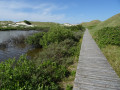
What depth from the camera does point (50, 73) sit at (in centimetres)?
465

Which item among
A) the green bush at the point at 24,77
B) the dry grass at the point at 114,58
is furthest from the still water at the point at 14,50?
the dry grass at the point at 114,58

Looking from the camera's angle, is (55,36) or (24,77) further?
(55,36)

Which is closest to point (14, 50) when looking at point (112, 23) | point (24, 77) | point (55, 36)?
point (55, 36)

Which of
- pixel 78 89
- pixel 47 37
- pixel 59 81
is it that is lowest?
pixel 59 81

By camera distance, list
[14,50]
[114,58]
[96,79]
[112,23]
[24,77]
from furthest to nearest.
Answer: [112,23]
[14,50]
[114,58]
[24,77]
[96,79]

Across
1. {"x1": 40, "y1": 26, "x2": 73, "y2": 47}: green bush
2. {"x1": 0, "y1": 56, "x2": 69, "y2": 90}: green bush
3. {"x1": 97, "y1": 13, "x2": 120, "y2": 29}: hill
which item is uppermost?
{"x1": 97, "y1": 13, "x2": 120, "y2": 29}: hill

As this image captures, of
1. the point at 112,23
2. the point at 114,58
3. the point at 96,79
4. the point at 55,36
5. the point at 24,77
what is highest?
the point at 112,23

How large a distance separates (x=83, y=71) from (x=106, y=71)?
97 cm

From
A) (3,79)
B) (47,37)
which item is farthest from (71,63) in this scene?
(47,37)

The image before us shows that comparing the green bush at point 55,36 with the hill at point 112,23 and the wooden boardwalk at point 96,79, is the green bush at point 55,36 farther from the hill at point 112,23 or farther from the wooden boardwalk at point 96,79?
the hill at point 112,23

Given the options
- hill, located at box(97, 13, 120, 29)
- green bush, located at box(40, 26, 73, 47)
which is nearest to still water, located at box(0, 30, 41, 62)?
green bush, located at box(40, 26, 73, 47)

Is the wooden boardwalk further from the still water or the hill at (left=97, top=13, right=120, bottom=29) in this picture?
the hill at (left=97, top=13, right=120, bottom=29)

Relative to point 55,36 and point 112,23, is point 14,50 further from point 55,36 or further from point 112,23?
point 112,23

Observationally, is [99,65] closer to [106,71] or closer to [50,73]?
[106,71]
